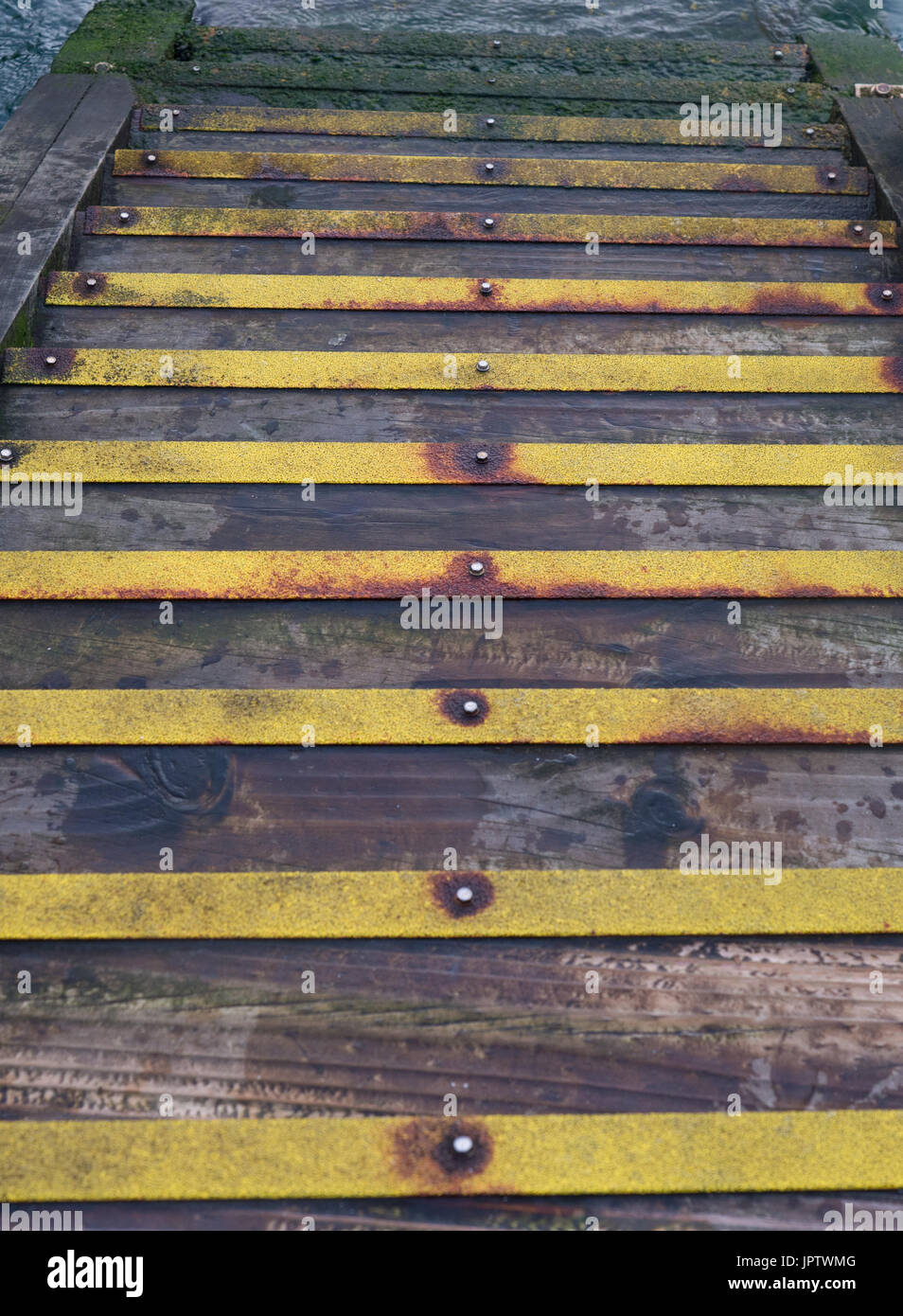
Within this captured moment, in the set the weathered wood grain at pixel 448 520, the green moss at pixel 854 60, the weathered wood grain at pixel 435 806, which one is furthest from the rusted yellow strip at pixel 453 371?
the green moss at pixel 854 60

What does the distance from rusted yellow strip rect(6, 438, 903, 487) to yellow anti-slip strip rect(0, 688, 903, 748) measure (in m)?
1.00

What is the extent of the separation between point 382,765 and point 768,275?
11.1 ft

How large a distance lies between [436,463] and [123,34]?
4.80 meters

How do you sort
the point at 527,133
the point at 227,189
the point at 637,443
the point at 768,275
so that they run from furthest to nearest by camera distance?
the point at 527,133, the point at 227,189, the point at 768,275, the point at 637,443

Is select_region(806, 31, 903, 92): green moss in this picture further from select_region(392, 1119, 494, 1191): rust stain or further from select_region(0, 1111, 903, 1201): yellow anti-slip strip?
select_region(392, 1119, 494, 1191): rust stain

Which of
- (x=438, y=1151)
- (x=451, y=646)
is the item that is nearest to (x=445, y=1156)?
(x=438, y=1151)

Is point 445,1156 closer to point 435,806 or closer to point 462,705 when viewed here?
point 435,806

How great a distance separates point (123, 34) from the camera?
642cm

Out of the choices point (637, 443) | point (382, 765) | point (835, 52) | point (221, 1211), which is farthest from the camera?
point (835, 52)

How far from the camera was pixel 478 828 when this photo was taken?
2941mm

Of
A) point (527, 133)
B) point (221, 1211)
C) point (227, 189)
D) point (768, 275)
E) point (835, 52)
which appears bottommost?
point (221, 1211)

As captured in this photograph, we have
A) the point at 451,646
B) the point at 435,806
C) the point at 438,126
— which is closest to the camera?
the point at 435,806

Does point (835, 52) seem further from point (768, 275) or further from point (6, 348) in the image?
point (6, 348)

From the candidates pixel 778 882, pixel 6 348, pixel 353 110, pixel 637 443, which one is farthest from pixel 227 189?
pixel 778 882
